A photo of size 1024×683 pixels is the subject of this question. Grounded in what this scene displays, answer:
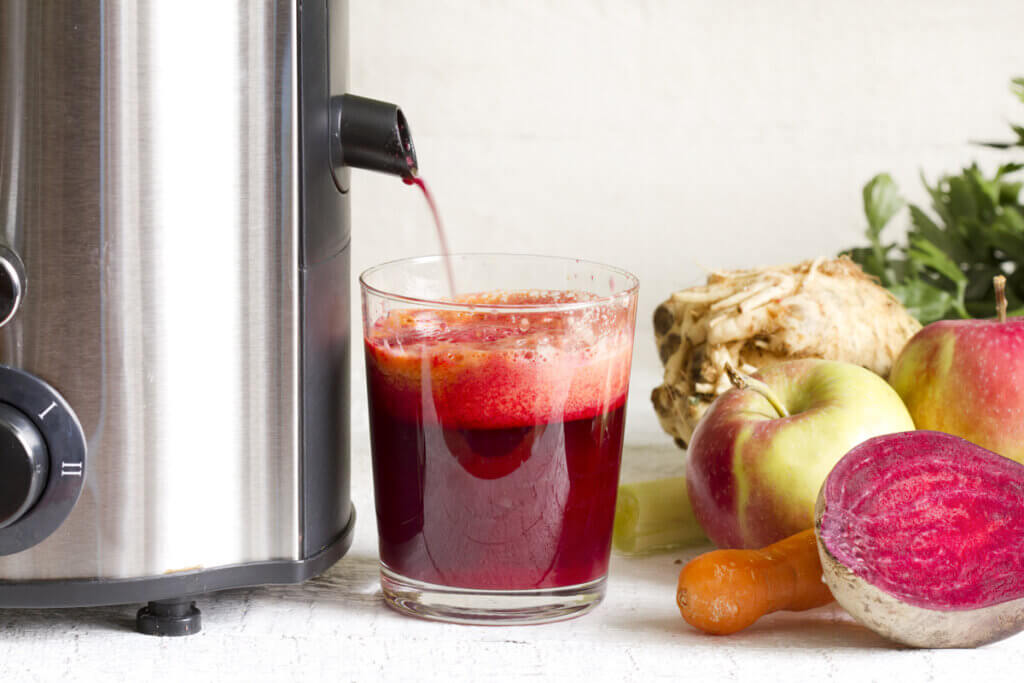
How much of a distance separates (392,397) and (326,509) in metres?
0.08

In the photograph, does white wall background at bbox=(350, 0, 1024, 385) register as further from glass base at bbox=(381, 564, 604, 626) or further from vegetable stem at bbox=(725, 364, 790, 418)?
glass base at bbox=(381, 564, 604, 626)

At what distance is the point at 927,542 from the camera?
2.03 feet

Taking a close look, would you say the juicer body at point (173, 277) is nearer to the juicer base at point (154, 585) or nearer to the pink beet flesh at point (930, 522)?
the juicer base at point (154, 585)

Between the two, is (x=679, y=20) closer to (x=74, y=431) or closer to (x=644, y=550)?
(x=644, y=550)

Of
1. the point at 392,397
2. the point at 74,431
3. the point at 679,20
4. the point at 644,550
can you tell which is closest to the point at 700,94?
the point at 679,20

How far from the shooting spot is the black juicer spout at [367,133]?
0.65 meters

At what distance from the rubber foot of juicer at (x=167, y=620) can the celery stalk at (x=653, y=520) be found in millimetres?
280

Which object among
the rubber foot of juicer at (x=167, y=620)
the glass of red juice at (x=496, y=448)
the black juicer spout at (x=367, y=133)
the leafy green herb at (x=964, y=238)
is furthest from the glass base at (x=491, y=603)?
the leafy green herb at (x=964, y=238)

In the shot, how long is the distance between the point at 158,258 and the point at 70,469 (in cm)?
11

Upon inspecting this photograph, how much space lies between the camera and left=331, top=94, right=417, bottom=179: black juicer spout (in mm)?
654

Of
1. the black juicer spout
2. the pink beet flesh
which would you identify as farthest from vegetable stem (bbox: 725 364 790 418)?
the black juicer spout

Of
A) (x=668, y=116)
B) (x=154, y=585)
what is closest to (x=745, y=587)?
(x=154, y=585)

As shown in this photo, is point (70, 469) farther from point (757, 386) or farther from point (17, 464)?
point (757, 386)

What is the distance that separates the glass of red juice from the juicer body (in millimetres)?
44
